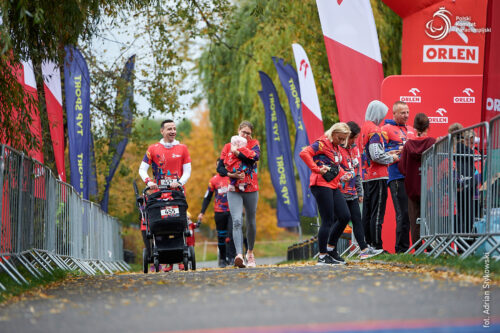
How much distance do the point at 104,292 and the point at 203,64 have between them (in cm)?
2427

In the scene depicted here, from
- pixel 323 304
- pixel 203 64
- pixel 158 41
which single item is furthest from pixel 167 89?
pixel 323 304

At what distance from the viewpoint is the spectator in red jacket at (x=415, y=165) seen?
38.7ft

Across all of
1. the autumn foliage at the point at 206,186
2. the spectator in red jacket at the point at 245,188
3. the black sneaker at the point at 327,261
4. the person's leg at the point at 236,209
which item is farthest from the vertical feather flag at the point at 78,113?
the autumn foliage at the point at 206,186

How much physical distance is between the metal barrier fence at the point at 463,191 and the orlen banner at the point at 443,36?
3.27 meters

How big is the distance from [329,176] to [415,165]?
1174mm

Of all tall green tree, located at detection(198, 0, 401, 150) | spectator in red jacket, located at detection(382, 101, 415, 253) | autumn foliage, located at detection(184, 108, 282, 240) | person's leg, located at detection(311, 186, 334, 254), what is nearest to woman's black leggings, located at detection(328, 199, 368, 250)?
spectator in red jacket, located at detection(382, 101, 415, 253)

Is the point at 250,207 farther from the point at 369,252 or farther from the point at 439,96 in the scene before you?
the point at 439,96

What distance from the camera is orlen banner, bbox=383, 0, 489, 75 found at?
13.9 meters

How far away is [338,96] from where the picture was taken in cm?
1490

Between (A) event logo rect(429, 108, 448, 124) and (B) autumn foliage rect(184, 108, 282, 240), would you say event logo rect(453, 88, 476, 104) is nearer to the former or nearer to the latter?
(A) event logo rect(429, 108, 448, 124)

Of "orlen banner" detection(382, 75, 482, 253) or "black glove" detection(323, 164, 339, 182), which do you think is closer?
"black glove" detection(323, 164, 339, 182)

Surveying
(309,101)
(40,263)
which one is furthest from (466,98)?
(40,263)

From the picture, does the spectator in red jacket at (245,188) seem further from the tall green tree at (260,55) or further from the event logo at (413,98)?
the tall green tree at (260,55)

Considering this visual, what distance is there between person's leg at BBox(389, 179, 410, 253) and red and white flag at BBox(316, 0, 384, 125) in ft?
8.75
